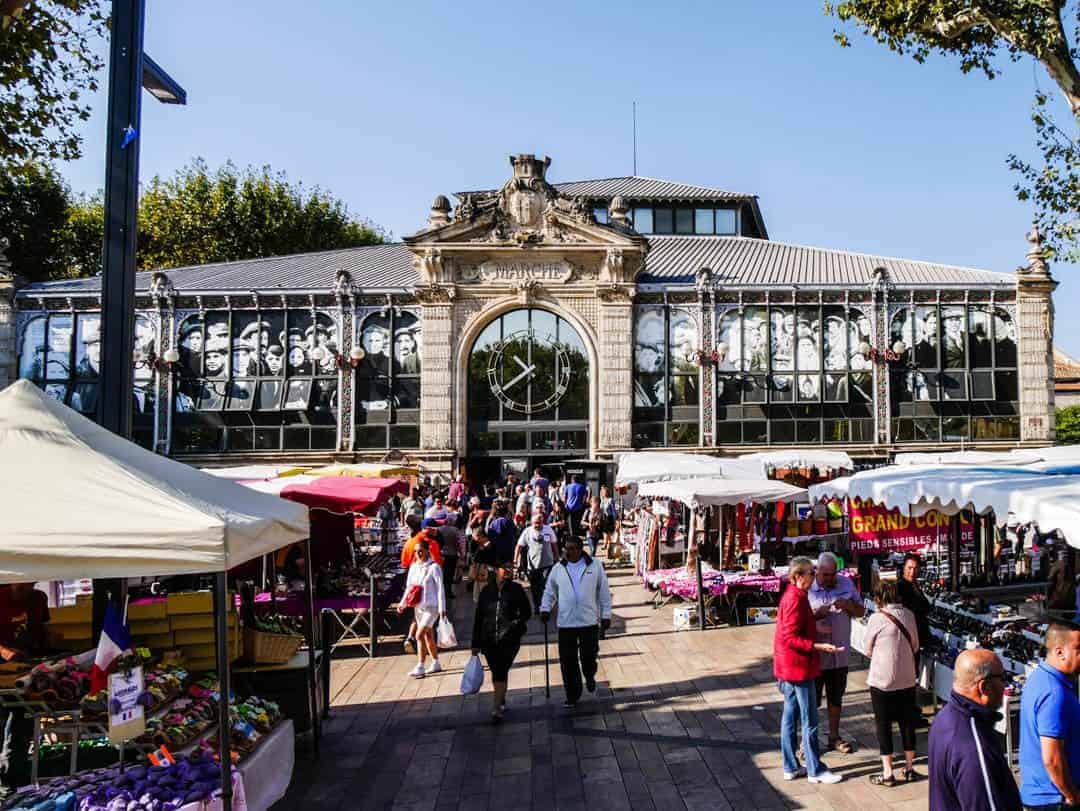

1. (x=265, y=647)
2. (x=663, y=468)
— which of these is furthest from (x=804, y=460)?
(x=265, y=647)

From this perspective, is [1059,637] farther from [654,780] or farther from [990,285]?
[990,285]

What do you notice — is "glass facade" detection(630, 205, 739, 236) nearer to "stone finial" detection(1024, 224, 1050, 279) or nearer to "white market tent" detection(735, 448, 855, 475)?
"stone finial" detection(1024, 224, 1050, 279)

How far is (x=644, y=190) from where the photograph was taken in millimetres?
36781

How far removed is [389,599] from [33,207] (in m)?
35.4

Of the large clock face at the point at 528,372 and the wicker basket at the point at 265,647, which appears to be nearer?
the wicker basket at the point at 265,647

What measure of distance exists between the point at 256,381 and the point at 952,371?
74.6ft

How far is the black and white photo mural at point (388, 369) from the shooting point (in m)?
27.9

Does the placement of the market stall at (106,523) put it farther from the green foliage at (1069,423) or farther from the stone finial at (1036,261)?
the green foliage at (1069,423)

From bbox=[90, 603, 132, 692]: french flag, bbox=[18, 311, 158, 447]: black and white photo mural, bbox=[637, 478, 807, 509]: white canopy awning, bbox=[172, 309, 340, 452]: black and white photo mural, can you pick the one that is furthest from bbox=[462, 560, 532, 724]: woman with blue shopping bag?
bbox=[18, 311, 158, 447]: black and white photo mural

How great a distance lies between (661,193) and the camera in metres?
36.2

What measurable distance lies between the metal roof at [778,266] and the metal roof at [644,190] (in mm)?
1872

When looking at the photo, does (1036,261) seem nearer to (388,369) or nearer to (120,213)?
(388,369)

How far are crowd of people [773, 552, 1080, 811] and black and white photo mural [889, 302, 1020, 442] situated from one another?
2067 centimetres

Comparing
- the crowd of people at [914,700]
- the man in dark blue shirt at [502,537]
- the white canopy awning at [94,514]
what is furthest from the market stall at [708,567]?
the white canopy awning at [94,514]
